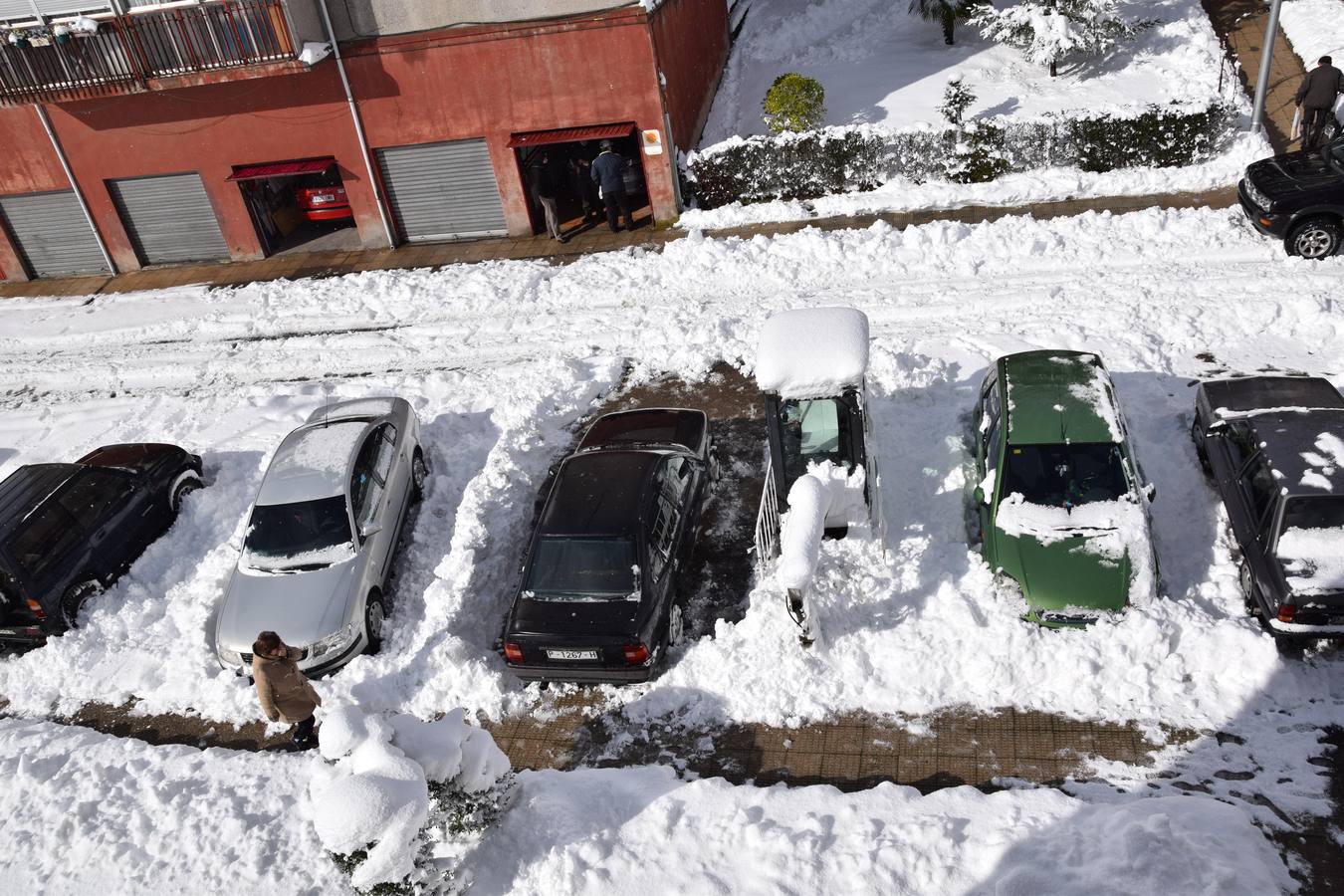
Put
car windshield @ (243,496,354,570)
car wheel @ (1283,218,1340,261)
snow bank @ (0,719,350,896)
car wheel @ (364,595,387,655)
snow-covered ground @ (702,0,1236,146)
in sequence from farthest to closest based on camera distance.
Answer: snow-covered ground @ (702,0,1236,146) < car wheel @ (1283,218,1340,261) < car windshield @ (243,496,354,570) < car wheel @ (364,595,387,655) < snow bank @ (0,719,350,896)

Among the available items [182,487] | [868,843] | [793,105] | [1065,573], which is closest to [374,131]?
[793,105]

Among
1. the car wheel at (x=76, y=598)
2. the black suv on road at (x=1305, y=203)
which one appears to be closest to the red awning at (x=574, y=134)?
the black suv on road at (x=1305, y=203)

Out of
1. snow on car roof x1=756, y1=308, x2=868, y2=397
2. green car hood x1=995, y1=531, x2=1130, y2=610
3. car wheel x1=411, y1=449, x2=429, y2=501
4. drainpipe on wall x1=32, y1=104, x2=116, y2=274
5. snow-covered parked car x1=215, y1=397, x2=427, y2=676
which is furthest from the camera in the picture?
drainpipe on wall x1=32, y1=104, x2=116, y2=274

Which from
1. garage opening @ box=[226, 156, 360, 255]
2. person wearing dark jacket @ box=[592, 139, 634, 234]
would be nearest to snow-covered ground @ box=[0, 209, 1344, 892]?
person wearing dark jacket @ box=[592, 139, 634, 234]

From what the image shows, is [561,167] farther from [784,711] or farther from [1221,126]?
[784,711]

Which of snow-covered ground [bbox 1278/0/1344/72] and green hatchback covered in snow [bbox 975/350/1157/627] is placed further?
snow-covered ground [bbox 1278/0/1344/72]

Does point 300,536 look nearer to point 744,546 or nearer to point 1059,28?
point 744,546

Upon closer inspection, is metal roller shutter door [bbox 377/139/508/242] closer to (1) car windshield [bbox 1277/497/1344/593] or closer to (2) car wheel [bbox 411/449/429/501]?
(2) car wheel [bbox 411/449/429/501]

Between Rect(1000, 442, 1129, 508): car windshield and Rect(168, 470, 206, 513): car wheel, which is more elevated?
Rect(1000, 442, 1129, 508): car windshield
